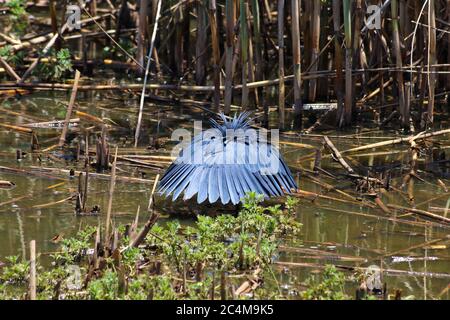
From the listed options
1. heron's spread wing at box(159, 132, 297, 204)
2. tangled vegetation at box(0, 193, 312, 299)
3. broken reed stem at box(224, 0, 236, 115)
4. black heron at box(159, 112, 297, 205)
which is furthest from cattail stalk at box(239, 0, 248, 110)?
tangled vegetation at box(0, 193, 312, 299)

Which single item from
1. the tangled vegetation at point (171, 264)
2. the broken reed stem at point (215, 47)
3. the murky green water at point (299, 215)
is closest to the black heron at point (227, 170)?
the murky green water at point (299, 215)

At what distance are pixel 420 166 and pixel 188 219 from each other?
1.56 metres

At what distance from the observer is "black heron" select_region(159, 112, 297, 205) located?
443 centimetres

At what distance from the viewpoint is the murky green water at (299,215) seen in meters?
3.87

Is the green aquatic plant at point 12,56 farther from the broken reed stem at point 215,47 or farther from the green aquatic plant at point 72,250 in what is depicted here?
the green aquatic plant at point 72,250

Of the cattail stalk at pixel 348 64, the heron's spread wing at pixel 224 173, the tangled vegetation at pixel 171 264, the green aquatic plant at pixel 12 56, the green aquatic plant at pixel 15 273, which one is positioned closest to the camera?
the tangled vegetation at pixel 171 264

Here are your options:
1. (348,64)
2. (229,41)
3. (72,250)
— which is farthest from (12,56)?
(72,250)

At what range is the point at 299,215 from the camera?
4.50m

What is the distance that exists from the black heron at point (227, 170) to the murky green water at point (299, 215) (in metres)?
0.15

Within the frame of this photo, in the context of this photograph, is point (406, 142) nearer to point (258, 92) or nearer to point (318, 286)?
point (258, 92)

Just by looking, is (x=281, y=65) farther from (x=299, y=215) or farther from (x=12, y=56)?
(x=12, y=56)
